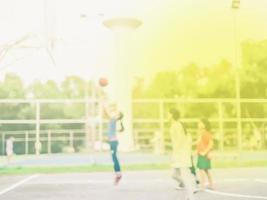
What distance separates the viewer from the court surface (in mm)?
6500

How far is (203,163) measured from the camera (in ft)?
23.2

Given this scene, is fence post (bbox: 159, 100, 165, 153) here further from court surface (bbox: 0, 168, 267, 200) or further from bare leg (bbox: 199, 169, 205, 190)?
bare leg (bbox: 199, 169, 205, 190)

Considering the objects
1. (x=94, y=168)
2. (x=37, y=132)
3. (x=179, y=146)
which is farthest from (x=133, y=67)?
(x=179, y=146)

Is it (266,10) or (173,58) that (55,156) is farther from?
(266,10)

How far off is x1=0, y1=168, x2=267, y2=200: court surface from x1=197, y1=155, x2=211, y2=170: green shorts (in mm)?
341

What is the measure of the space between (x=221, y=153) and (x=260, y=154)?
0.69m

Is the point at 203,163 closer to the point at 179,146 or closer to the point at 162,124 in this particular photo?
the point at 179,146

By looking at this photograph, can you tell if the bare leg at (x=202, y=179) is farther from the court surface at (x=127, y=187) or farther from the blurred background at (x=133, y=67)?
the blurred background at (x=133, y=67)

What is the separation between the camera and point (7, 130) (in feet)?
34.1

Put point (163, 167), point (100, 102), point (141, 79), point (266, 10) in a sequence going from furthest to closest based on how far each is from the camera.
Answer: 1. point (163, 167)
2. point (100, 102)
3. point (141, 79)
4. point (266, 10)

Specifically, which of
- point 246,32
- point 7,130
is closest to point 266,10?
point 246,32

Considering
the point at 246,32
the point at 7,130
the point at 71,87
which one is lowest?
the point at 7,130

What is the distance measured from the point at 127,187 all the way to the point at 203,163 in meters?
1.12

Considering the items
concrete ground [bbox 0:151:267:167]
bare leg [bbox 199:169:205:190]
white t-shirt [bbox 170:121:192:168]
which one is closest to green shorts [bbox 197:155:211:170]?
bare leg [bbox 199:169:205:190]
